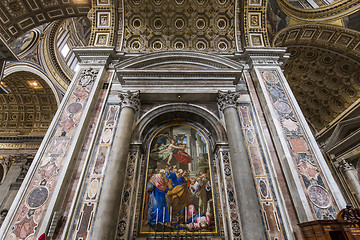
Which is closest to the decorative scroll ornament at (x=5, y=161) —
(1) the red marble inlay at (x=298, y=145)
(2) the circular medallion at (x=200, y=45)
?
(2) the circular medallion at (x=200, y=45)

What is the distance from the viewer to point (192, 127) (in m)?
7.33

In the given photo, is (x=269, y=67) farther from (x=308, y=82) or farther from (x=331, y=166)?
(x=331, y=166)

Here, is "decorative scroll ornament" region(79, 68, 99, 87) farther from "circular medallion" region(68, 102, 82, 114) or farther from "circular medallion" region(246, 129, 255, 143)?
"circular medallion" region(246, 129, 255, 143)

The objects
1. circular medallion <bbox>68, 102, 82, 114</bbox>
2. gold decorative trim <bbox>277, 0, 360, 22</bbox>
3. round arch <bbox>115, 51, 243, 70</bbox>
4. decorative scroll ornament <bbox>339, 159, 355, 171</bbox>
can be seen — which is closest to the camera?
circular medallion <bbox>68, 102, 82, 114</bbox>

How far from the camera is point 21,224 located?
14.5 ft

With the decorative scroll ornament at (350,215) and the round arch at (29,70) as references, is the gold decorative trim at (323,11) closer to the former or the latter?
the decorative scroll ornament at (350,215)

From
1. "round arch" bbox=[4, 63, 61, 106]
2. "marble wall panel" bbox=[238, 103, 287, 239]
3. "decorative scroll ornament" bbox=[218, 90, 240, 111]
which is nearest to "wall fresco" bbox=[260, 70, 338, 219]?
"marble wall panel" bbox=[238, 103, 287, 239]

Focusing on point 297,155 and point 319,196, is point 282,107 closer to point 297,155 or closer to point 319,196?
point 297,155

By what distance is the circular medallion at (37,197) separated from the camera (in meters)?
4.70

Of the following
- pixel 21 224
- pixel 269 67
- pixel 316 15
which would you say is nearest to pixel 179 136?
pixel 269 67

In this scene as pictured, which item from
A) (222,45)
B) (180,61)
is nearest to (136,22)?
(180,61)

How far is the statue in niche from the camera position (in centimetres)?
539

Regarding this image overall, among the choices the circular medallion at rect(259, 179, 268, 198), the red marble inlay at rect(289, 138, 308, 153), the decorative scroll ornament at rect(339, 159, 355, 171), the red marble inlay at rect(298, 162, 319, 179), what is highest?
the decorative scroll ornament at rect(339, 159, 355, 171)

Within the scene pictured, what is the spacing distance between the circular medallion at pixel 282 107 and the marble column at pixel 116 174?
4.84 m
